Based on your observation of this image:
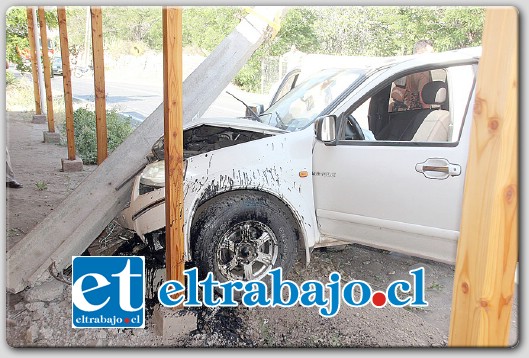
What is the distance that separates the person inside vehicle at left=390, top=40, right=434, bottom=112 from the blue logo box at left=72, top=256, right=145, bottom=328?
257cm

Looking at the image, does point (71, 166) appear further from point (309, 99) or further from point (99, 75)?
point (309, 99)

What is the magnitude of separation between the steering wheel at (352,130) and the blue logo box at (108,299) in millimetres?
1882

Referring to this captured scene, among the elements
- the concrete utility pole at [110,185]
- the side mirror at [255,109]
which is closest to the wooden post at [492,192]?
the side mirror at [255,109]

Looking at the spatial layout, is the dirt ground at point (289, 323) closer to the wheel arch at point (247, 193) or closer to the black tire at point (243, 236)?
the black tire at point (243, 236)

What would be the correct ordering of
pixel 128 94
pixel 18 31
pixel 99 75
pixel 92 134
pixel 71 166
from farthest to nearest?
1. pixel 128 94
2. pixel 92 134
3. pixel 18 31
4. pixel 71 166
5. pixel 99 75

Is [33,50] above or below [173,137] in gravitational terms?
above

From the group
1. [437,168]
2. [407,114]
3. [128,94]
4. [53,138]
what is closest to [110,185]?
[407,114]

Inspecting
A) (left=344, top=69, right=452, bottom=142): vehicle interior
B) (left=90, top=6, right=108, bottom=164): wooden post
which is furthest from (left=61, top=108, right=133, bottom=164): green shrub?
(left=344, top=69, right=452, bottom=142): vehicle interior

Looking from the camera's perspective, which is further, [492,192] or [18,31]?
[18,31]

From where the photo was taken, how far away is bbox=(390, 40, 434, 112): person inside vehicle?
381cm

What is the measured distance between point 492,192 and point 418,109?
8.14 ft

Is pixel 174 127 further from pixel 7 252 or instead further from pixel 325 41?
pixel 325 41

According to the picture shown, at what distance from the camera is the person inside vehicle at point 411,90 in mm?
3813

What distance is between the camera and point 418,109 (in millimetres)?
4023
